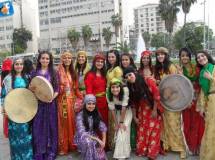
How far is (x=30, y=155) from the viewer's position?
16.9ft

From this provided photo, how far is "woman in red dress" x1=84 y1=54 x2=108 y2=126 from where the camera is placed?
5.46 meters

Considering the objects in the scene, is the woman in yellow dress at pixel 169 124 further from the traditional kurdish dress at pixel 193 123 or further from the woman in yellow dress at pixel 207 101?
the woman in yellow dress at pixel 207 101

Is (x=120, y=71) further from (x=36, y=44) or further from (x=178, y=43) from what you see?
(x=36, y=44)

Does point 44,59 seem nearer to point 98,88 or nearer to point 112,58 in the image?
point 98,88

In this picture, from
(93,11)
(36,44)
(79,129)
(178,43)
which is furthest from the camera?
(36,44)

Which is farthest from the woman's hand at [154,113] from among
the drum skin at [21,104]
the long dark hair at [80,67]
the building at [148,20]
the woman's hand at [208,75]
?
the building at [148,20]

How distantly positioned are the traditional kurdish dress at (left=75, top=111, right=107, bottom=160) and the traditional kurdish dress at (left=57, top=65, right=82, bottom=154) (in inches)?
17.3

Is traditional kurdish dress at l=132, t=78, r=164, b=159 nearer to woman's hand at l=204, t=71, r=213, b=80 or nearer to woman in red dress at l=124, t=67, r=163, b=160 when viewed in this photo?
woman in red dress at l=124, t=67, r=163, b=160

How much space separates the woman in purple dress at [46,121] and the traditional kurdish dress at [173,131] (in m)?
1.66

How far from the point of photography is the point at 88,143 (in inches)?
193

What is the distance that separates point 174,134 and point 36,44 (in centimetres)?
11166

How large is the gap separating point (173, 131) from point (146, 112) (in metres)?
0.51

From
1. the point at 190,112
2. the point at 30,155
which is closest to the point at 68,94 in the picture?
the point at 30,155

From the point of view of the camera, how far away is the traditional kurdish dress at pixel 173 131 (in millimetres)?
5273
